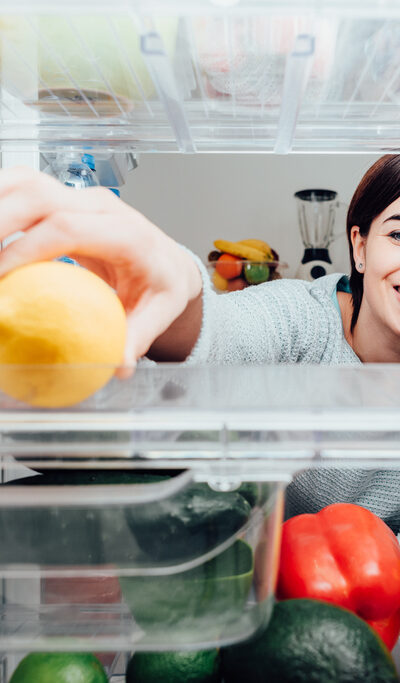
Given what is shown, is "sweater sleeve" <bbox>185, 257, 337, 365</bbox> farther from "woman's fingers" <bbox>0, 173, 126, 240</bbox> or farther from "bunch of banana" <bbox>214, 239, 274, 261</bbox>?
"bunch of banana" <bbox>214, 239, 274, 261</bbox>

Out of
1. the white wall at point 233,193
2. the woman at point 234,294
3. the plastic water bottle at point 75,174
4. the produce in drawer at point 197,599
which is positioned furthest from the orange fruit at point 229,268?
the produce in drawer at point 197,599

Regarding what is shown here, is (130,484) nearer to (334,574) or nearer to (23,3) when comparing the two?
(334,574)

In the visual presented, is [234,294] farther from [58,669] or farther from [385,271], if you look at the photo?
[58,669]

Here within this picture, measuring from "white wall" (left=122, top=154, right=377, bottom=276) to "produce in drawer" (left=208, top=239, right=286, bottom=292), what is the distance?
0.42 metres

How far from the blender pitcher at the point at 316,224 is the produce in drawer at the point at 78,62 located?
5.42ft

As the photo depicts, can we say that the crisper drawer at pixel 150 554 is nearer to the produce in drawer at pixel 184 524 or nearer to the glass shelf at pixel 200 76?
the produce in drawer at pixel 184 524

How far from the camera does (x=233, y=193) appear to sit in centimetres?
243

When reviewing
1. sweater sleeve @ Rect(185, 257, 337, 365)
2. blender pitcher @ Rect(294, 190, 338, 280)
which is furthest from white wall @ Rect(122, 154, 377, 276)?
sweater sleeve @ Rect(185, 257, 337, 365)

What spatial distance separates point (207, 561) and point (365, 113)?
39cm

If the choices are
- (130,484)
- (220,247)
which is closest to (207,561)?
(130,484)

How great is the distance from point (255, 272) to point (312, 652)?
160 cm

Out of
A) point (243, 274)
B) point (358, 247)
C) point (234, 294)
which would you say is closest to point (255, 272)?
point (243, 274)

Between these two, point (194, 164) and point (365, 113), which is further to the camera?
point (194, 164)

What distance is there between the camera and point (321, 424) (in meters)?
0.37
